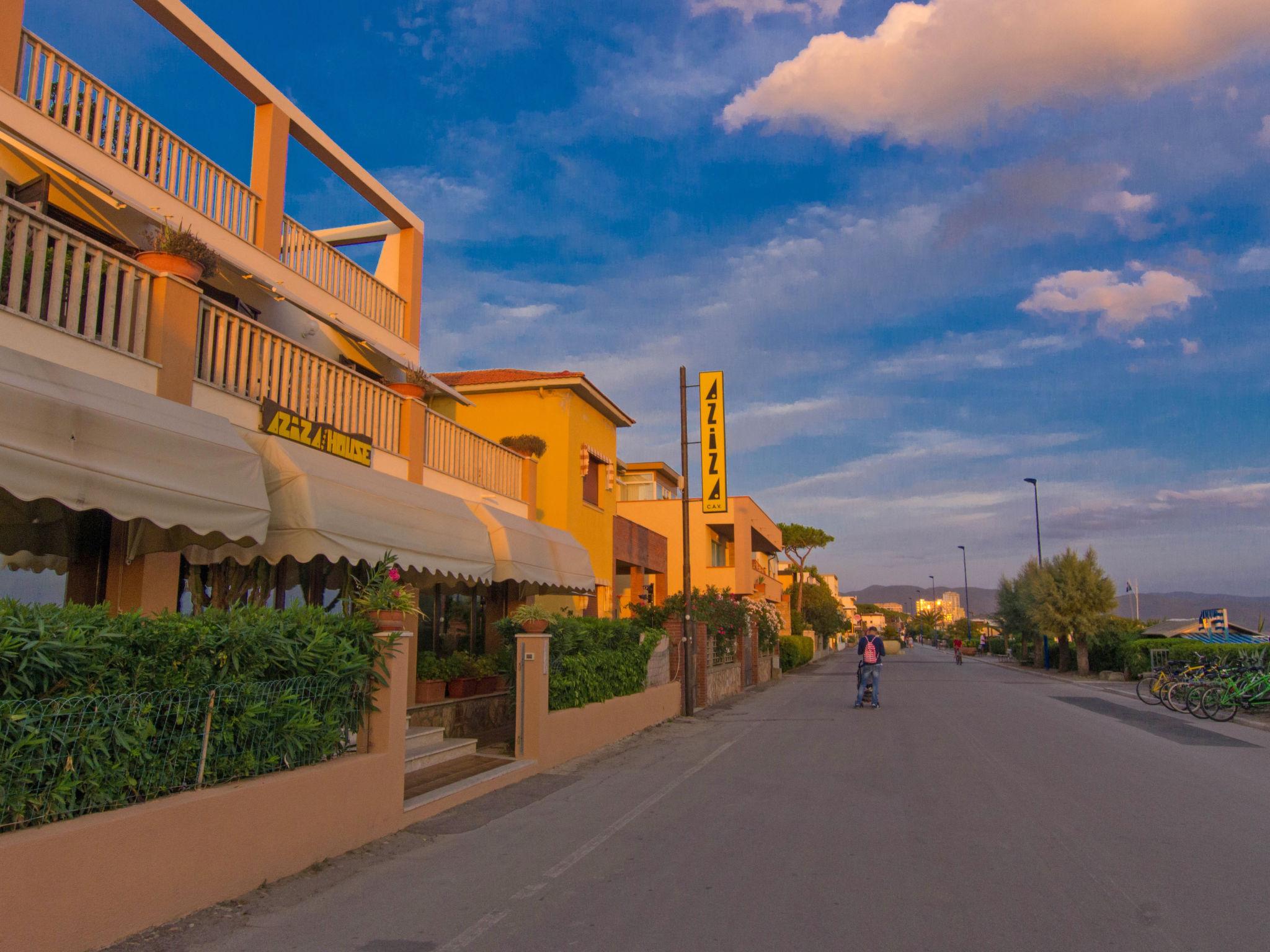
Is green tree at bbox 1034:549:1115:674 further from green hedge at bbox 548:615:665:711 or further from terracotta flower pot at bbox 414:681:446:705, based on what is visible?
terracotta flower pot at bbox 414:681:446:705

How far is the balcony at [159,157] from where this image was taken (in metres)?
9.66

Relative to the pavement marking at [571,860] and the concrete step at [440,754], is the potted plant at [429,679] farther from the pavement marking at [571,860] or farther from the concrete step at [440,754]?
the pavement marking at [571,860]

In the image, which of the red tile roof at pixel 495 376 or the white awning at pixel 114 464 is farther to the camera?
the red tile roof at pixel 495 376

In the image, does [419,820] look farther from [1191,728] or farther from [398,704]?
[1191,728]

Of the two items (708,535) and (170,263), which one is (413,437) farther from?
(708,535)

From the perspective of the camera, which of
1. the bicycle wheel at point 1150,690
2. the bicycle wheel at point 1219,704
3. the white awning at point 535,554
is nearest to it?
the white awning at point 535,554

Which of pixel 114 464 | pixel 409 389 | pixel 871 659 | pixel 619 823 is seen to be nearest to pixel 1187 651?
pixel 871 659

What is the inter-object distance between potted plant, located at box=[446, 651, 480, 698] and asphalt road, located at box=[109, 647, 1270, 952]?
263 cm

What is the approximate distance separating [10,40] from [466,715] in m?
10.1

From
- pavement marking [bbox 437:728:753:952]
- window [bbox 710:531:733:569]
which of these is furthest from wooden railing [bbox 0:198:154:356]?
window [bbox 710:531:733:569]

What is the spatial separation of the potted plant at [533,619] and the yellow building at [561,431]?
7.23 metres

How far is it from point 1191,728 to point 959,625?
450ft

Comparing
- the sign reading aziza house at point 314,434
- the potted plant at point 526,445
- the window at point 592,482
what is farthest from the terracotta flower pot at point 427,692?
the window at point 592,482

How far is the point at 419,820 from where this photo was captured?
8656 mm
